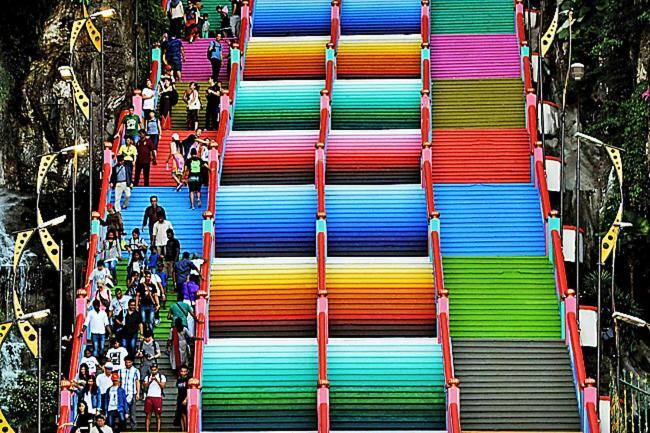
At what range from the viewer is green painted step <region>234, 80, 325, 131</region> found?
135 ft

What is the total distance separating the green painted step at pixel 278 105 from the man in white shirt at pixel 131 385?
10.8 meters

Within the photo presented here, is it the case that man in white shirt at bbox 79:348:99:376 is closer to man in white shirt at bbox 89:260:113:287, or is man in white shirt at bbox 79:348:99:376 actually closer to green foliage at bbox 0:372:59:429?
man in white shirt at bbox 89:260:113:287

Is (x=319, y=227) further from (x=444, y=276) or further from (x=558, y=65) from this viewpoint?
(x=558, y=65)

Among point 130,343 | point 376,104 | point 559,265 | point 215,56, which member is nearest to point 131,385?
point 130,343

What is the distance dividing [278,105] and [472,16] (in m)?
7.13

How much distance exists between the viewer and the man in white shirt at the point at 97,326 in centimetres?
3288

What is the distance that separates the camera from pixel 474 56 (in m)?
43.7

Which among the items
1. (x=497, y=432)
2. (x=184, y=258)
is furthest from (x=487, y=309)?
(x=184, y=258)

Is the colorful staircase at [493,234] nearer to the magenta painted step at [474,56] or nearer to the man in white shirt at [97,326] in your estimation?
the magenta painted step at [474,56]

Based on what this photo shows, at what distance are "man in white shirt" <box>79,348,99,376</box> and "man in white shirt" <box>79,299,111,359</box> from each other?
2.18 feet

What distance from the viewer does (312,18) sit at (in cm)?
4553

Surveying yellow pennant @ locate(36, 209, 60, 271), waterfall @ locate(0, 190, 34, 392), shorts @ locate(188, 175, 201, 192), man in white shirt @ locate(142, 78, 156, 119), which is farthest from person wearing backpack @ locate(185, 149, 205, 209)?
waterfall @ locate(0, 190, 34, 392)

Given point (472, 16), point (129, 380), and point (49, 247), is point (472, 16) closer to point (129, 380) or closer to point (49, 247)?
point (49, 247)

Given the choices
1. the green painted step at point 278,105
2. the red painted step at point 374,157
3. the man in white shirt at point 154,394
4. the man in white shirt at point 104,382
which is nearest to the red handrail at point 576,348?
the red painted step at point 374,157
